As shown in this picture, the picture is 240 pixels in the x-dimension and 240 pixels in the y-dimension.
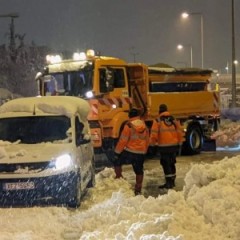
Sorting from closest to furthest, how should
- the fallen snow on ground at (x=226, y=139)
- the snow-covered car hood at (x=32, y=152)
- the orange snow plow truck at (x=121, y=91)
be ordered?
the snow-covered car hood at (x=32, y=152), the orange snow plow truck at (x=121, y=91), the fallen snow on ground at (x=226, y=139)

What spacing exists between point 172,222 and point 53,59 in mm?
10103

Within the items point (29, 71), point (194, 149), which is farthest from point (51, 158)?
point (29, 71)

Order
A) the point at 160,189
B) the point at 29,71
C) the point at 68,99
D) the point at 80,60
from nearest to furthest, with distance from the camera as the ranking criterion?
the point at 68,99 < the point at 160,189 < the point at 80,60 < the point at 29,71

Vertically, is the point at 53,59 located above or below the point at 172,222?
above

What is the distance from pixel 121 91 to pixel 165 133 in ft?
12.9

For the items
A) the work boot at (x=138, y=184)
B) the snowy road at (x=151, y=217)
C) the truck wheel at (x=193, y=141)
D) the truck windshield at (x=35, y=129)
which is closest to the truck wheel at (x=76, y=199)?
Result: the snowy road at (x=151, y=217)

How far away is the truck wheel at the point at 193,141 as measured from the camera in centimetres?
1809

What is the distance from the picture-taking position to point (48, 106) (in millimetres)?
10086

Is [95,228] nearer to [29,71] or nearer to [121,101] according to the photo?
[121,101]

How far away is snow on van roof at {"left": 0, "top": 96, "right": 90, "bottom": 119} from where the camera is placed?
1000 cm

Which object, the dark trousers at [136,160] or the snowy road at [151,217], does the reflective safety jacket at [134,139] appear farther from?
the snowy road at [151,217]

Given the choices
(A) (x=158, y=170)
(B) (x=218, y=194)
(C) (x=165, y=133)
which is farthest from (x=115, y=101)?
(B) (x=218, y=194)

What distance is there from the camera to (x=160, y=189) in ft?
37.3

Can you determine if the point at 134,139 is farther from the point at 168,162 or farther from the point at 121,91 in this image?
the point at 121,91
